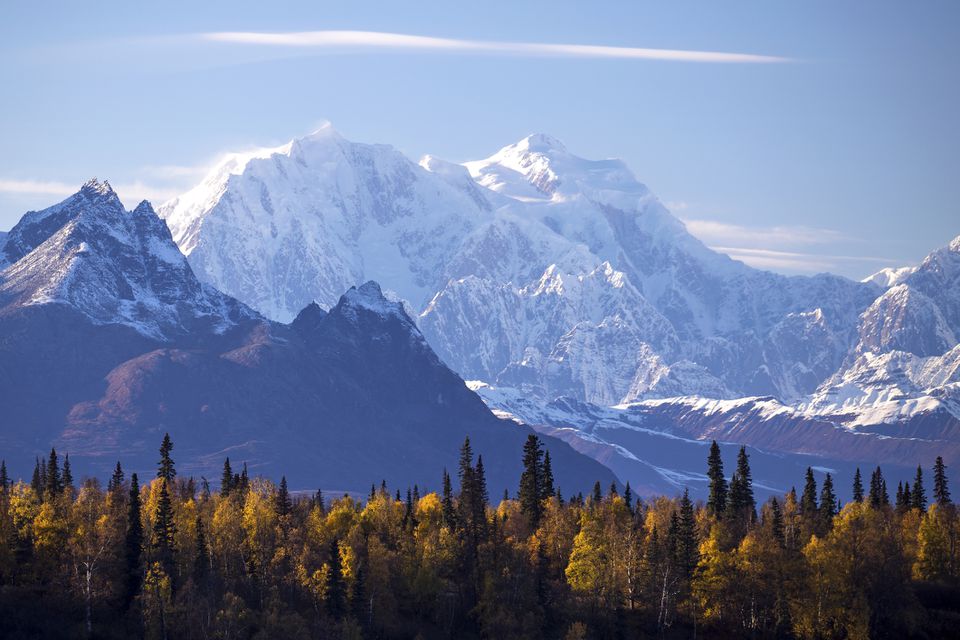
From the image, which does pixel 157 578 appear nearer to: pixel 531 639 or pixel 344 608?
pixel 344 608

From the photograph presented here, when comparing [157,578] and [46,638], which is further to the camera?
[157,578]

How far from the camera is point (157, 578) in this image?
7702 inches

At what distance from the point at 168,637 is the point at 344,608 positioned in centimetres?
2188

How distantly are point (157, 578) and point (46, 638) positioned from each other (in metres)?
16.2

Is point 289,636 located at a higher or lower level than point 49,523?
lower

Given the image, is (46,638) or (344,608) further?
(344,608)

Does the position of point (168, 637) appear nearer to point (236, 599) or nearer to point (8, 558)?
point (236, 599)

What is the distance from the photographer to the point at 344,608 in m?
200

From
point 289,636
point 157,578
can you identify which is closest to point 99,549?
point 157,578

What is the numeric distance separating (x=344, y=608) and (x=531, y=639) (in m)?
22.3

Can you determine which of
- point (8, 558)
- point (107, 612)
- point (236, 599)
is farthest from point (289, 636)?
point (8, 558)

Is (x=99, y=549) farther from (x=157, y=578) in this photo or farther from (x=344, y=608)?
(x=344, y=608)

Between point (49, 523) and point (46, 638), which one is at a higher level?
point (49, 523)

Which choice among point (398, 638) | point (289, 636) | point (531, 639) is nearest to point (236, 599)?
point (289, 636)
